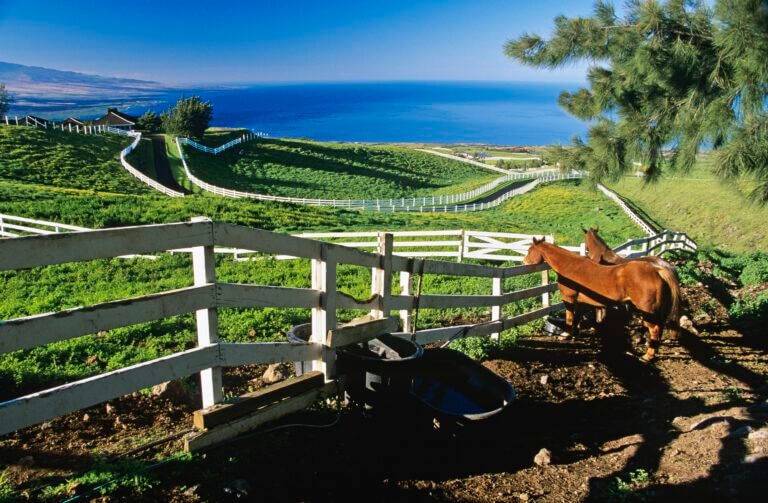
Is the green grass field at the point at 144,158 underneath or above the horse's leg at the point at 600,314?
above

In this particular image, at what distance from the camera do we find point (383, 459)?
4.04m

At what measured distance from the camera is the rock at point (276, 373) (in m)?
5.39

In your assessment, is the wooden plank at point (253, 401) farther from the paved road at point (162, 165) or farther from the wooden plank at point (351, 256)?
the paved road at point (162, 165)

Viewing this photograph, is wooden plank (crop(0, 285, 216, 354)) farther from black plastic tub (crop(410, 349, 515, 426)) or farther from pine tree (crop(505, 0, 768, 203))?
pine tree (crop(505, 0, 768, 203))

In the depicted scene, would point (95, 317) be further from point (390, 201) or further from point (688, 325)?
point (390, 201)

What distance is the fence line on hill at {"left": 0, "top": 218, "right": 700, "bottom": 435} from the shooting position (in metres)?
2.79

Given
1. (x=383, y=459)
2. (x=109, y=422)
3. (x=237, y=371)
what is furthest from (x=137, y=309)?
(x=237, y=371)

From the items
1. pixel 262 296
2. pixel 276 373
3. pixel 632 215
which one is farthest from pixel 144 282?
pixel 632 215

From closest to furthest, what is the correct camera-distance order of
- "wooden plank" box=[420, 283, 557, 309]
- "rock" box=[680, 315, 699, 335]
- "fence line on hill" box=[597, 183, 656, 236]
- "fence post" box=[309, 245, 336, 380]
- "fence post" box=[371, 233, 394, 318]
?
"fence post" box=[309, 245, 336, 380]
"fence post" box=[371, 233, 394, 318]
"wooden plank" box=[420, 283, 557, 309]
"rock" box=[680, 315, 699, 335]
"fence line on hill" box=[597, 183, 656, 236]

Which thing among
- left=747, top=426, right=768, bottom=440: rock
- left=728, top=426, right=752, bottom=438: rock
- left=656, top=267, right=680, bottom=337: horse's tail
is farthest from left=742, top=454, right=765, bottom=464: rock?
left=656, top=267, right=680, bottom=337: horse's tail

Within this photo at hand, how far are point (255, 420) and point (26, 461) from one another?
140cm

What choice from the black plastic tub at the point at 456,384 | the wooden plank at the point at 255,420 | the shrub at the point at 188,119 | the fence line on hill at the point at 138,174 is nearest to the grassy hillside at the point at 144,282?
the black plastic tub at the point at 456,384

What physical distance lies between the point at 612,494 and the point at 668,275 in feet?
15.6

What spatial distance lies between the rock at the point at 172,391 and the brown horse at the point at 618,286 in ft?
17.8
